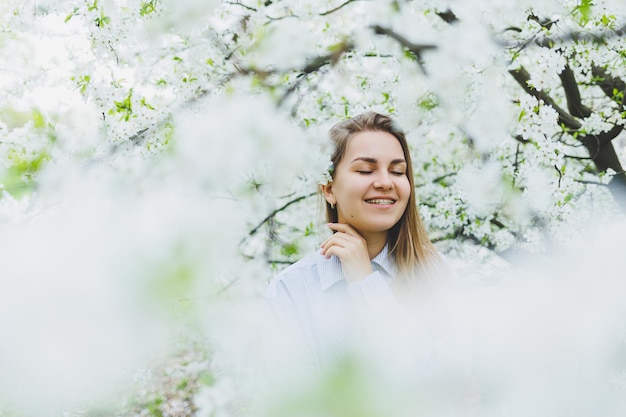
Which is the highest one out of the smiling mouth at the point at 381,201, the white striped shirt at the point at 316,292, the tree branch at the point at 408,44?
the tree branch at the point at 408,44

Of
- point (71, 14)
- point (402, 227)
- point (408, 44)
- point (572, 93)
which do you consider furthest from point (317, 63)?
point (572, 93)

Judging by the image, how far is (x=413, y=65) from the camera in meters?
3.08

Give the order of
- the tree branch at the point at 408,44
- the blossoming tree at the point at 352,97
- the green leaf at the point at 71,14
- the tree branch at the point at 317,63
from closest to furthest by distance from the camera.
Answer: the blossoming tree at the point at 352,97 < the green leaf at the point at 71,14 < the tree branch at the point at 317,63 < the tree branch at the point at 408,44

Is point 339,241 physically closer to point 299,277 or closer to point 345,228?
point 345,228

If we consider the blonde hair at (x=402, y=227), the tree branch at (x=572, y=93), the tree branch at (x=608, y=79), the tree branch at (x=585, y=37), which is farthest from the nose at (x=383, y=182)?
the tree branch at (x=608, y=79)

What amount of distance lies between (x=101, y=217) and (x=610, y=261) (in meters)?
0.58

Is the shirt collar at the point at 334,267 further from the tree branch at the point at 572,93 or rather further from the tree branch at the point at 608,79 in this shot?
the tree branch at the point at 608,79

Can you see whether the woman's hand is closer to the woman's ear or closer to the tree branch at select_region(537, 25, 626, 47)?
the woman's ear

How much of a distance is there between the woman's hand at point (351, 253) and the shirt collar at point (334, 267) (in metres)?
0.05

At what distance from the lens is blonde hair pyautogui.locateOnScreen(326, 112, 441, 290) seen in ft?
5.75

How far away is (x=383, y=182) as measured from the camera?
166cm

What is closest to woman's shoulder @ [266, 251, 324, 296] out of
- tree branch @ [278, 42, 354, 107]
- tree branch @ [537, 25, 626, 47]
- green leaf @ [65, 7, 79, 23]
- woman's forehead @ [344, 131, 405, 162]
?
woman's forehead @ [344, 131, 405, 162]

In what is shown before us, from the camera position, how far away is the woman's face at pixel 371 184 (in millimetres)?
1671

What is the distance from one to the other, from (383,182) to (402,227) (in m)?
0.26
